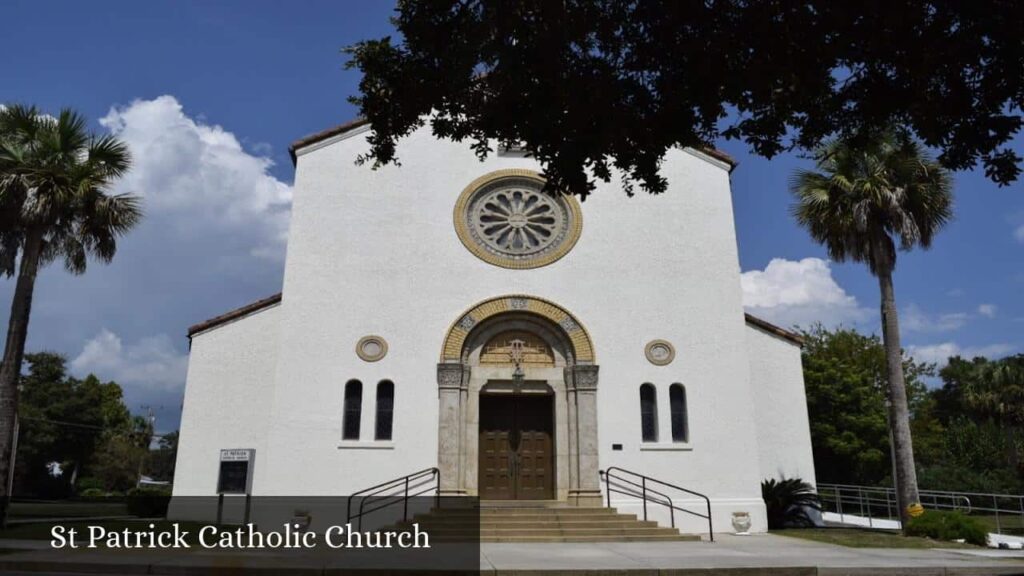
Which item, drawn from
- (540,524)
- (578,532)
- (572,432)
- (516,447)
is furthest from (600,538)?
(516,447)

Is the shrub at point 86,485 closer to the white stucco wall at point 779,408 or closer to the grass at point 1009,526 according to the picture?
the white stucco wall at point 779,408

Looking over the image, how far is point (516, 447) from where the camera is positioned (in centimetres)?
1866

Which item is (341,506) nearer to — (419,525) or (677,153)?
(419,525)

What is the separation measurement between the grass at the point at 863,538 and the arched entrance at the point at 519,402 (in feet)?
15.9

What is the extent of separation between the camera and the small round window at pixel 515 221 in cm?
1928

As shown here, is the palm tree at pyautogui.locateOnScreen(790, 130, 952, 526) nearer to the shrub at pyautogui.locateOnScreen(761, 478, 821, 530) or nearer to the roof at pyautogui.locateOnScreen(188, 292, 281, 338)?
the shrub at pyautogui.locateOnScreen(761, 478, 821, 530)

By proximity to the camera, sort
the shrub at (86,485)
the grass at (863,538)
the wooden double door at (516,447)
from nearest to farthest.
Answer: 1. the grass at (863,538)
2. the wooden double door at (516,447)
3. the shrub at (86,485)

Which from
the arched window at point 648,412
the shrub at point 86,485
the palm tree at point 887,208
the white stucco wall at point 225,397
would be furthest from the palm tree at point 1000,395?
the shrub at point 86,485

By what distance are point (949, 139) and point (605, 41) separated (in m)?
3.74

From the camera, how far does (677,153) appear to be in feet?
67.6

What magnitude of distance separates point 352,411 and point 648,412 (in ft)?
23.5

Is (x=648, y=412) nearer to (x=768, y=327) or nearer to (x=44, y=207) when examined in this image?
(x=768, y=327)

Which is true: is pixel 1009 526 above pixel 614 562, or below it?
below

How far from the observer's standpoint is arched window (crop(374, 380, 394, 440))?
1802 centimetres
